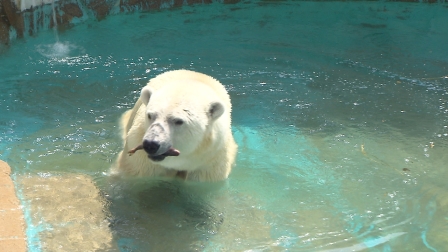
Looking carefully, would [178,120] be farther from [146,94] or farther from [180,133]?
[146,94]

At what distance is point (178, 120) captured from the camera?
3.85 meters

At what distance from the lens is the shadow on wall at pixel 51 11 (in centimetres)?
763

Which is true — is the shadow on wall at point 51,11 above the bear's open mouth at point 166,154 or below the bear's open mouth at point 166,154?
above

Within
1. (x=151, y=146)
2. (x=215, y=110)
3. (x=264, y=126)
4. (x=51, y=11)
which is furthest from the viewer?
(x=51, y=11)

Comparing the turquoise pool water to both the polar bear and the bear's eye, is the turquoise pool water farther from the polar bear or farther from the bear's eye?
the bear's eye

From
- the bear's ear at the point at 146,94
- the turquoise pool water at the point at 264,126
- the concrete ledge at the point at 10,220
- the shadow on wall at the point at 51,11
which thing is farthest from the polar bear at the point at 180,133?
the shadow on wall at the point at 51,11

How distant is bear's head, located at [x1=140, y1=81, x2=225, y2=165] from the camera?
146 inches

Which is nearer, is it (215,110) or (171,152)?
(171,152)


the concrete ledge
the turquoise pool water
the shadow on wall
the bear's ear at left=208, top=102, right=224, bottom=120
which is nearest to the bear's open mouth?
the bear's ear at left=208, top=102, right=224, bottom=120

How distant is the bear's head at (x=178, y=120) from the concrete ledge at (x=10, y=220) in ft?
3.18

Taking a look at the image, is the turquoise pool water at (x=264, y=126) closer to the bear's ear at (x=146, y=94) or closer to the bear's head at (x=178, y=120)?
the bear's head at (x=178, y=120)

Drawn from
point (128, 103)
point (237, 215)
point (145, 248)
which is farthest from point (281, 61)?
point (145, 248)

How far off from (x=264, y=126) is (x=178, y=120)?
2093 millimetres

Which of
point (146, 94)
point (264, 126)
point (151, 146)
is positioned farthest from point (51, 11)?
point (151, 146)
